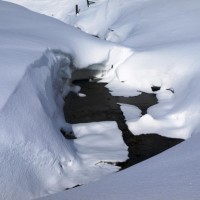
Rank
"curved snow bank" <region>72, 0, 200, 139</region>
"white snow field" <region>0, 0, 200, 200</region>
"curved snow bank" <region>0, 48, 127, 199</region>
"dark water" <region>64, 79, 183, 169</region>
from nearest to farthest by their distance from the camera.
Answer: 1. "white snow field" <region>0, 0, 200, 200</region>
2. "curved snow bank" <region>0, 48, 127, 199</region>
3. "dark water" <region>64, 79, 183, 169</region>
4. "curved snow bank" <region>72, 0, 200, 139</region>

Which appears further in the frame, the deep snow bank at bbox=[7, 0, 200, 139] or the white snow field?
the deep snow bank at bbox=[7, 0, 200, 139]

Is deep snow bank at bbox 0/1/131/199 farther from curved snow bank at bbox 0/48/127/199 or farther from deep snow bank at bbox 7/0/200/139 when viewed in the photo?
deep snow bank at bbox 7/0/200/139

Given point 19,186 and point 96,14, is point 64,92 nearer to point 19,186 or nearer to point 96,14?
point 19,186

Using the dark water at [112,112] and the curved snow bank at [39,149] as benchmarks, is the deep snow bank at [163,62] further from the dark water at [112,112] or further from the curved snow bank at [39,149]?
the curved snow bank at [39,149]

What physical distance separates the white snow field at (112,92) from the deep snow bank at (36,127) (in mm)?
12

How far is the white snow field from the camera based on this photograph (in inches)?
99.3

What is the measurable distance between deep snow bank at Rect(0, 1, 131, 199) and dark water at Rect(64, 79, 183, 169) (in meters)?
0.15

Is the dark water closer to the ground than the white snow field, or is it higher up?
closer to the ground

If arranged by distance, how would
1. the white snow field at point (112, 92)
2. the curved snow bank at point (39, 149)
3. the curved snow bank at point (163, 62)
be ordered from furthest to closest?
the curved snow bank at point (163, 62) < the curved snow bank at point (39, 149) < the white snow field at point (112, 92)

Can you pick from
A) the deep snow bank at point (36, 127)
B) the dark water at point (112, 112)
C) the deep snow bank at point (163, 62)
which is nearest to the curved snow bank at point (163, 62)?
the deep snow bank at point (163, 62)

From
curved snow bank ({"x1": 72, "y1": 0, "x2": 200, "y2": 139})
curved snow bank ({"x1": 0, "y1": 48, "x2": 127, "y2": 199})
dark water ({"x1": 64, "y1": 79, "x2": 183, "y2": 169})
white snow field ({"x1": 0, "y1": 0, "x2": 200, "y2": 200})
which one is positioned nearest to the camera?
white snow field ({"x1": 0, "y1": 0, "x2": 200, "y2": 200})

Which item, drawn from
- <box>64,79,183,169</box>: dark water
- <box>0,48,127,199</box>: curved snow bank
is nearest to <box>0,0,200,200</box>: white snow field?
<box>0,48,127,199</box>: curved snow bank

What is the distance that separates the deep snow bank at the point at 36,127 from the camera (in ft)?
11.4

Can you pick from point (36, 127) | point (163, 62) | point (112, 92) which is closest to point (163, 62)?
point (163, 62)
